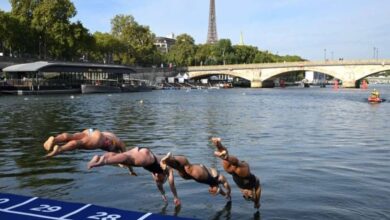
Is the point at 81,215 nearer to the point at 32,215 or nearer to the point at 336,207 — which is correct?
the point at 32,215

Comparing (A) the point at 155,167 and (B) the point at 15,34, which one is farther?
(B) the point at 15,34

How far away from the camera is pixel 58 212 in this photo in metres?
8.77

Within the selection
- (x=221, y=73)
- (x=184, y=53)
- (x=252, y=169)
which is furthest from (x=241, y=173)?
(x=184, y=53)

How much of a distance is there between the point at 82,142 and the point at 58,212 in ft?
4.65

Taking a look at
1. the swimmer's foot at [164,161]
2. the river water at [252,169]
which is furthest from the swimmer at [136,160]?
the river water at [252,169]

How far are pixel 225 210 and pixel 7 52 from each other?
389 ft

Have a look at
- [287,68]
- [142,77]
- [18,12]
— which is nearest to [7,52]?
[18,12]

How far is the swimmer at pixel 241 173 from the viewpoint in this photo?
9320mm

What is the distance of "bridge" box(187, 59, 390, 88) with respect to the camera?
122 meters

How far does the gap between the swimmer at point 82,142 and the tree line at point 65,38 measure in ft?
300

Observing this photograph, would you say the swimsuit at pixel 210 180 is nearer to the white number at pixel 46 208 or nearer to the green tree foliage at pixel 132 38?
the white number at pixel 46 208

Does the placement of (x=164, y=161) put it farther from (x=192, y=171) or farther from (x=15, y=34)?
(x=15, y=34)

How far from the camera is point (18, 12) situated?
336 ft

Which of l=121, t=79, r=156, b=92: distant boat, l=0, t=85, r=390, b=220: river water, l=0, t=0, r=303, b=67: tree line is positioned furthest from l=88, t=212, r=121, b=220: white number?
l=121, t=79, r=156, b=92: distant boat
